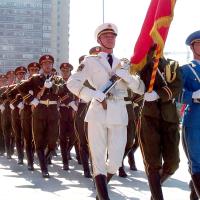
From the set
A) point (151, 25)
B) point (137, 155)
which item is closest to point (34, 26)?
point (137, 155)

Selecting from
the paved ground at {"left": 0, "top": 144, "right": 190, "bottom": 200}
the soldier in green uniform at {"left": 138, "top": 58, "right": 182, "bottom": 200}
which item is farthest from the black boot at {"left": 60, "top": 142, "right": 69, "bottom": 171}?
the soldier in green uniform at {"left": 138, "top": 58, "right": 182, "bottom": 200}

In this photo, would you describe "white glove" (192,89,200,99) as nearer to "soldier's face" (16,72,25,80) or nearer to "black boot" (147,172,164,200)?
"black boot" (147,172,164,200)

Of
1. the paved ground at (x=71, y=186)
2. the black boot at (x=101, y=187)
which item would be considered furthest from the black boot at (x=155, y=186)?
the paved ground at (x=71, y=186)

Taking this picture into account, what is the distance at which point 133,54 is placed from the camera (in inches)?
246

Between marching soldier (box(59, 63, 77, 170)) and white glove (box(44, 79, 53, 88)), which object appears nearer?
white glove (box(44, 79, 53, 88))

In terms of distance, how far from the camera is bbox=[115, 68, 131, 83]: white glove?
20.3ft

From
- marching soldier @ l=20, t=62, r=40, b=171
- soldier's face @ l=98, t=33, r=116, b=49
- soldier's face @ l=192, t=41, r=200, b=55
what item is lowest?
marching soldier @ l=20, t=62, r=40, b=171

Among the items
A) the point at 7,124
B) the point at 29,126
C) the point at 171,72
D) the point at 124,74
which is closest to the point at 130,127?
the point at 29,126

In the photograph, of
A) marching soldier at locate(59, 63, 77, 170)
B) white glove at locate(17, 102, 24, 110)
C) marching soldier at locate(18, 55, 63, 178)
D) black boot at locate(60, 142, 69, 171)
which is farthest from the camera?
white glove at locate(17, 102, 24, 110)

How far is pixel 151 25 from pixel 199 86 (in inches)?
37.1

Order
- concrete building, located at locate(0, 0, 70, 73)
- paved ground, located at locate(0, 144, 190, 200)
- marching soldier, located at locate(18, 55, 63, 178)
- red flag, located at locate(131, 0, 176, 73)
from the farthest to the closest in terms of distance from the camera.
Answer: concrete building, located at locate(0, 0, 70, 73) < marching soldier, located at locate(18, 55, 63, 178) < paved ground, located at locate(0, 144, 190, 200) < red flag, located at locate(131, 0, 176, 73)

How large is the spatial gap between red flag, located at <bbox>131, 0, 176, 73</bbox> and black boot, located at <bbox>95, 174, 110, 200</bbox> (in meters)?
1.20

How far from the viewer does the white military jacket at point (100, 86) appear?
246 inches

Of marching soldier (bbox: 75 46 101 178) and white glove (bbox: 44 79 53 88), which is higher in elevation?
white glove (bbox: 44 79 53 88)
